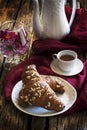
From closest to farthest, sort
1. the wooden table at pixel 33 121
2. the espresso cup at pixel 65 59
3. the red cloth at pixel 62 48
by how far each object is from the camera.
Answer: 1. the wooden table at pixel 33 121
2. the red cloth at pixel 62 48
3. the espresso cup at pixel 65 59

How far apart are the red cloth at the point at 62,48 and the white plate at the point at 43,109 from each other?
16 millimetres

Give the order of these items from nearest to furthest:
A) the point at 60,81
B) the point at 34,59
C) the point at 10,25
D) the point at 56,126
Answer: the point at 56,126 < the point at 60,81 < the point at 34,59 < the point at 10,25

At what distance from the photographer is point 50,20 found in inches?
46.9

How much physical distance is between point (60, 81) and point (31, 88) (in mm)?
124

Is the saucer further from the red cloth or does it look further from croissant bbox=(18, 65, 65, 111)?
croissant bbox=(18, 65, 65, 111)

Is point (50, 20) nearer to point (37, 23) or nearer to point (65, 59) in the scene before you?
point (37, 23)

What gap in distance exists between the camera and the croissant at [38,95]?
89 centimetres

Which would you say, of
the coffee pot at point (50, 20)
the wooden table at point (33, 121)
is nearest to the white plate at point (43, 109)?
the wooden table at point (33, 121)

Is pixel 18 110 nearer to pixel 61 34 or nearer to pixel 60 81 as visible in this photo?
pixel 60 81

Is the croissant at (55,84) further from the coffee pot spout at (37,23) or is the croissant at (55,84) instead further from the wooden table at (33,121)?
the coffee pot spout at (37,23)

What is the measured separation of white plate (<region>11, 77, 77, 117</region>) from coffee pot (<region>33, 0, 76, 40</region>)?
0.26 m

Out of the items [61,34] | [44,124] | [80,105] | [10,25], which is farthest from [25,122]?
[10,25]

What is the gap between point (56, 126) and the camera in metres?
0.88

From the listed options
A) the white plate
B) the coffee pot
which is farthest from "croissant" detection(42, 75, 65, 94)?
the coffee pot
